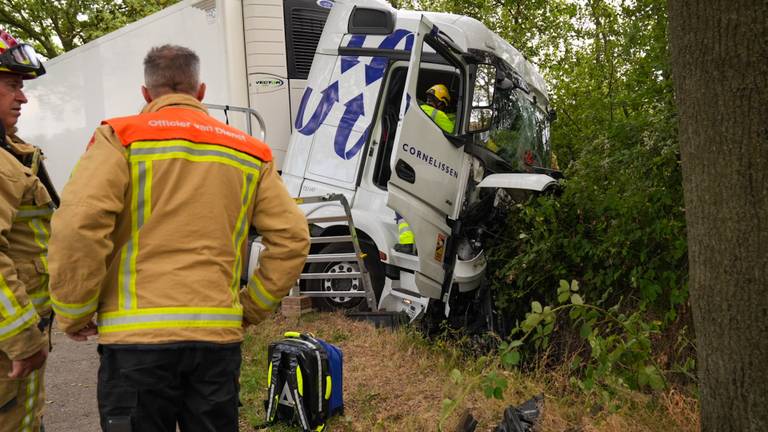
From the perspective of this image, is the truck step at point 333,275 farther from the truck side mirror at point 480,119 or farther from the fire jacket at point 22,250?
the fire jacket at point 22,250

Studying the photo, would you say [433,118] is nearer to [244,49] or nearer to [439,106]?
[439,106]

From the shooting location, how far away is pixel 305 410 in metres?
3.60

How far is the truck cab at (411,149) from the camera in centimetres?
548

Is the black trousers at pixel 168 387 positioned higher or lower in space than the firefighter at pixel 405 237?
lower

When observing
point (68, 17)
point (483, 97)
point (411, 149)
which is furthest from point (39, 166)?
point (68, 17)

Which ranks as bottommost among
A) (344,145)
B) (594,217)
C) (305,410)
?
(305,410)

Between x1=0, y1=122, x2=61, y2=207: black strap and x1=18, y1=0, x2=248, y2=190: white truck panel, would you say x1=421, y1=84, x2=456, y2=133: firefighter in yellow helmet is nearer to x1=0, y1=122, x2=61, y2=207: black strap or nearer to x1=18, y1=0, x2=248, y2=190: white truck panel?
x1=18, y1=0, x2=248, y2=190: white truck panel

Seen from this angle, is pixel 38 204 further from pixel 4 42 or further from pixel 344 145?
pixel 344 145

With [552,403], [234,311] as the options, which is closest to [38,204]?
[234,311]

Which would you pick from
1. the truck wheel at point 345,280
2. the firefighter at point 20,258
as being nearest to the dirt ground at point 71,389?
the firefighter at point 20,258

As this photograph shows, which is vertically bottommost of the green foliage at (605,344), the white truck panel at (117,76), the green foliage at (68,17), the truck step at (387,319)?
the truck step at (387,319)

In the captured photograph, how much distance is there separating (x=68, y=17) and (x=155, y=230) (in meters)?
17.4

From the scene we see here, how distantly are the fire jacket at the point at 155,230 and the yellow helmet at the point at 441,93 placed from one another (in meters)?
4.04

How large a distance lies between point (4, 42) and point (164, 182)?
102 centimetres
